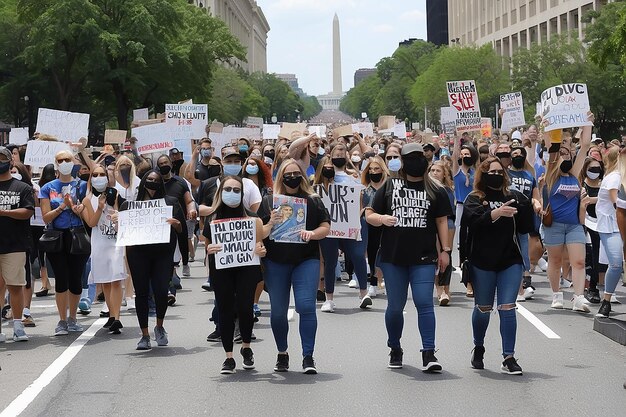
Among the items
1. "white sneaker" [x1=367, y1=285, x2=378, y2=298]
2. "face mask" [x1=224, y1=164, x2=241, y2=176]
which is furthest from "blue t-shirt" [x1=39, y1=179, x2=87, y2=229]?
"white sneaker" [x1=367, y1=285, x2=378, y2=298]

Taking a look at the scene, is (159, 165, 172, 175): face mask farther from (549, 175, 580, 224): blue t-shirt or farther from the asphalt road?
(549, 175, 580, 224): blue t-shirt

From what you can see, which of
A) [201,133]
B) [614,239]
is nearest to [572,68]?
[201,133]

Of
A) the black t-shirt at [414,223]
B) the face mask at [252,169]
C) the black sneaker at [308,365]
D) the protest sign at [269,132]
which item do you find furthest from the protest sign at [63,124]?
the protest sign at [269,132]

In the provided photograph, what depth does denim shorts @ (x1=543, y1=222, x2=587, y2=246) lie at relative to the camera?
13664mm

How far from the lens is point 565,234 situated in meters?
13.7

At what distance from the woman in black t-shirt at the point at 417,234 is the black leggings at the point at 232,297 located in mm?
1126

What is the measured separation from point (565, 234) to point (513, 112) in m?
15.9

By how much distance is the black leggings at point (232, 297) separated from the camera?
9.97m

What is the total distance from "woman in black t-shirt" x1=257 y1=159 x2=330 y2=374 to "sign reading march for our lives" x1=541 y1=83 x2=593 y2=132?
6.84 metres

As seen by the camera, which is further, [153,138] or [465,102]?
[465,102]

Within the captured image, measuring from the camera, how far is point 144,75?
185 feet

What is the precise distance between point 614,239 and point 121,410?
6.71 m

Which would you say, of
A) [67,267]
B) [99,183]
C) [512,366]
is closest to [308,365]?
[512,366]

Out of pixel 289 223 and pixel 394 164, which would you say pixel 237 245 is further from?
pixel 394 164
